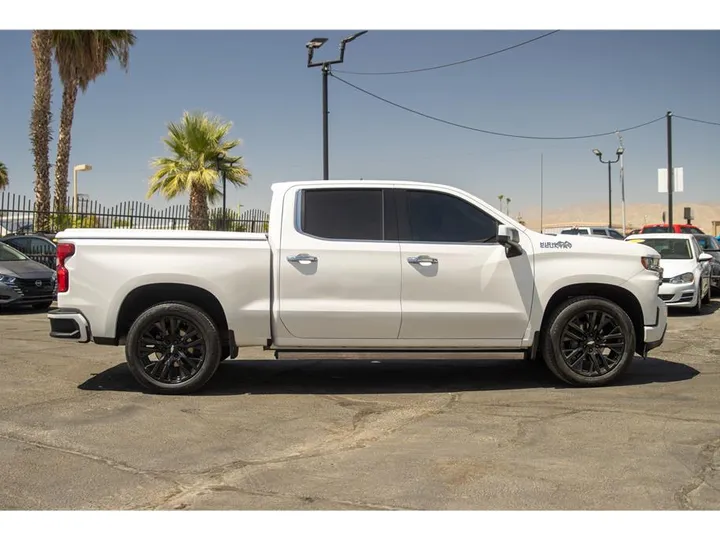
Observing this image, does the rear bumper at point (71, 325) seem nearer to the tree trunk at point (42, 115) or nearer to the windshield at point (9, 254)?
the windshield at point (9, 254)

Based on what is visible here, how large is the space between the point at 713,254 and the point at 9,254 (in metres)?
17.1

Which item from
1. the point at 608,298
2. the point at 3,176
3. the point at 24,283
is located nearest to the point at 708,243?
the point at 608,298

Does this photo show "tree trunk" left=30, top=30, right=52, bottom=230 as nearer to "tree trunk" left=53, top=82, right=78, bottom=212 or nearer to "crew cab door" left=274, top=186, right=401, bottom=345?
"tree trunk" left=53, top=82, right=78, bottom=212

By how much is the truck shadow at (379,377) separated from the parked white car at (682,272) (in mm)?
5300

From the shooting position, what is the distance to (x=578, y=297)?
685 centimetres

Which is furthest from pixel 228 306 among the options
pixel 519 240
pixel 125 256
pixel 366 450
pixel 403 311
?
pixel 519 240

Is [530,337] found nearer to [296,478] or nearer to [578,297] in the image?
[578,297]

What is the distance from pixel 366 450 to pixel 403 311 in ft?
6.17

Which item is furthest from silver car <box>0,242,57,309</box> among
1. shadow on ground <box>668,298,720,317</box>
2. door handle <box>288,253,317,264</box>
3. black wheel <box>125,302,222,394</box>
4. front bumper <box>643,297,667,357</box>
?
shadow on ground <box>668,298,720,317</box>

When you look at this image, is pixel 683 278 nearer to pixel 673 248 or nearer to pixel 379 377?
pixel 673 248

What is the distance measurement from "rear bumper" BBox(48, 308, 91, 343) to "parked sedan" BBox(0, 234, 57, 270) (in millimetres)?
11781

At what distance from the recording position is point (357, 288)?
6.59m

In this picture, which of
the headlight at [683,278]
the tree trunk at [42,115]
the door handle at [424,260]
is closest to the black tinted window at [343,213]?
the door handle at [424,260]

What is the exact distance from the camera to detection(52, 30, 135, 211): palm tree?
2267 centimetres
